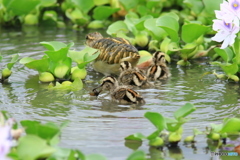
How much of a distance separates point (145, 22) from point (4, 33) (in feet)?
10.3

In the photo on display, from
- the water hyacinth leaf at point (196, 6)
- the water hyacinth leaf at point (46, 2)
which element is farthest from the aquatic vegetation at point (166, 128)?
the water hyacinth leaf at point (46, 2)

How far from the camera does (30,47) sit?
320 inches

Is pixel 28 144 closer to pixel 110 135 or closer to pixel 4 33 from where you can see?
pixel 110 135

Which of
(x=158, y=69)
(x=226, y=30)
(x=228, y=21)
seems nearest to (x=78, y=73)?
(x=158, y=69)

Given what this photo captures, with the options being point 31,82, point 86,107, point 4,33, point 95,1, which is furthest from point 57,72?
point 95,1

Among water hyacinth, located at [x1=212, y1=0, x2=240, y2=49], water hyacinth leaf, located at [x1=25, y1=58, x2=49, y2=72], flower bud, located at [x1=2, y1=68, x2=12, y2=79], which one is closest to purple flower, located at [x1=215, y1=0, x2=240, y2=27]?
water hyacinth, located at [x1=212, y1=0, x2=240, y2=49]

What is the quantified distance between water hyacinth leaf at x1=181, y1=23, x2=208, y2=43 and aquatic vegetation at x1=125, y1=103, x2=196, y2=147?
8.55ft

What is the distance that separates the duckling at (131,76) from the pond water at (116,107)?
0.46 feet

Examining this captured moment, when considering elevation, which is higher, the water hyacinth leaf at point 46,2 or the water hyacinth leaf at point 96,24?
the water hyacinth leaf at point 46,2

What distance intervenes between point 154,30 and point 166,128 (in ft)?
10.9

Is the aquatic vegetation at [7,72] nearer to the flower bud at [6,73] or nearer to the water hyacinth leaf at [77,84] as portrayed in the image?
the flower bud at [6,73]

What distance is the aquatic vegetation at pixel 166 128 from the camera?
4.05m

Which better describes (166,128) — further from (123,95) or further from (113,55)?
(113,55)

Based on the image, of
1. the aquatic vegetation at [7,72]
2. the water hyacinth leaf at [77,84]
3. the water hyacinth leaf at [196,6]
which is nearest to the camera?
the water hyacinth leaf at [77,84]
